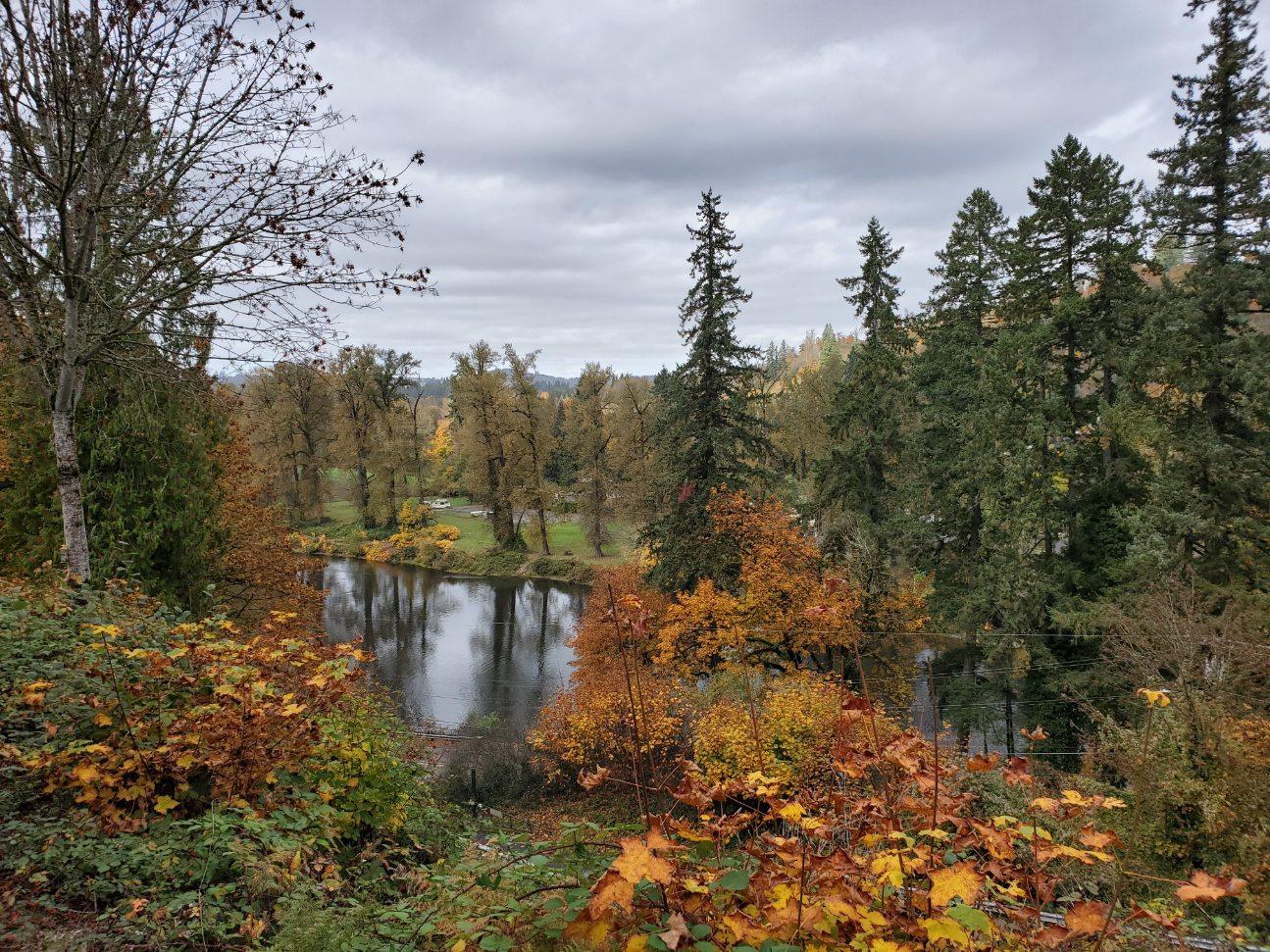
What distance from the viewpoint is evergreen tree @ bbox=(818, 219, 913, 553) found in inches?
708

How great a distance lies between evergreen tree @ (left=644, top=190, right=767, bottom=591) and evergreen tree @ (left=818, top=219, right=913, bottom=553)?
10.1ft

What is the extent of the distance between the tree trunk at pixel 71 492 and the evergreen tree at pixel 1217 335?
16682 millimetres

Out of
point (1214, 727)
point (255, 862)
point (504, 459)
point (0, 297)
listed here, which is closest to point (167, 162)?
point (0, 297)

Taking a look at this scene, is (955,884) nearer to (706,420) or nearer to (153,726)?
(153,726)

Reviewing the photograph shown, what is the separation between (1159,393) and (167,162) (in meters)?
16.7

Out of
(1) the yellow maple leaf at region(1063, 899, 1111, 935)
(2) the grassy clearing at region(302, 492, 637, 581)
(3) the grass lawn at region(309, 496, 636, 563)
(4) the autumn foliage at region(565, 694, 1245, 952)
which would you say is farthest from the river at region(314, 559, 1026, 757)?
(1) the yellow maple leaf at region(1063, 899, 1111, 935)

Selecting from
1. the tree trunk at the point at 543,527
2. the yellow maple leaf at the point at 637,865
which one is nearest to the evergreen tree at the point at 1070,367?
the yellow maple leaf at the point at 637,865

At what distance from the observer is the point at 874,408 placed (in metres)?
18.3

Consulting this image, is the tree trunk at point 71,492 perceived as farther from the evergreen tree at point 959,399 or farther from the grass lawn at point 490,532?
the grass lawn at point 490,532

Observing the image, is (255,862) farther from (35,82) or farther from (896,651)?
(896,651)

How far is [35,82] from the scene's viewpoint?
4.54 meters

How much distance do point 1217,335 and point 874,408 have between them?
782 centimetres

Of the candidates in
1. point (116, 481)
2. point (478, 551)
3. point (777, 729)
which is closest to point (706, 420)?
point (777, 729)

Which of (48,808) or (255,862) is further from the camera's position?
(48,808)
